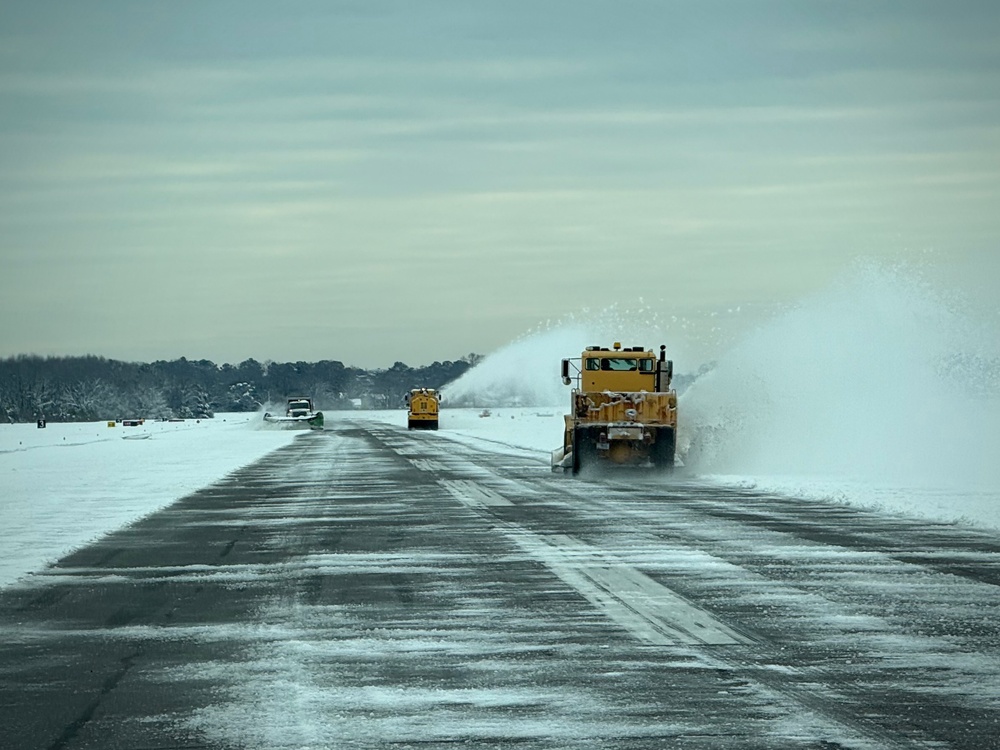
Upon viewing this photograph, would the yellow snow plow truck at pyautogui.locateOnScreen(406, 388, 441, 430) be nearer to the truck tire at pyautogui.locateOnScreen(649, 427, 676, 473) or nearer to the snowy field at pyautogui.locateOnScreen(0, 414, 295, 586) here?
the snowy field at pyautogui.locateOnScreen(0, 414, 295, 586)

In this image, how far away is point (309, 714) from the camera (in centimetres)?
657

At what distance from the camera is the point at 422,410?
87.9m

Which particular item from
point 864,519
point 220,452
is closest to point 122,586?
point 864,519

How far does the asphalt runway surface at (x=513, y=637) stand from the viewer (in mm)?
6344

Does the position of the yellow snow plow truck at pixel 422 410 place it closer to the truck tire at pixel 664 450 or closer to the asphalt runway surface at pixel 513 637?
the truck tire at pixel 664 450

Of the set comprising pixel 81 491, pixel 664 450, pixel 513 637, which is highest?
pixel 664 450

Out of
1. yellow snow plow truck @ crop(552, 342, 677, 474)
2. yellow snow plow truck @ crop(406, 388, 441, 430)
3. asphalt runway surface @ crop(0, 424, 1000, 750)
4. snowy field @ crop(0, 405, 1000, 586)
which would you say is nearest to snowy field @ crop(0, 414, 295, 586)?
snowy field @ crop(0, 405, 1000, 586)

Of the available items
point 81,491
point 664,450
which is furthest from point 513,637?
point 664,450

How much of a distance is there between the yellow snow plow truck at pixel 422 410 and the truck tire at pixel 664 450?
5777 cm

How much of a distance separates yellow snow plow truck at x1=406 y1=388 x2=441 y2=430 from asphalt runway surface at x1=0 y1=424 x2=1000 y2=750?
69479 mm

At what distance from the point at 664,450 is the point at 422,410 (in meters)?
59.6

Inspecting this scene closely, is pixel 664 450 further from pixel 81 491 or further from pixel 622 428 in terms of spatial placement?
pixel 81 491

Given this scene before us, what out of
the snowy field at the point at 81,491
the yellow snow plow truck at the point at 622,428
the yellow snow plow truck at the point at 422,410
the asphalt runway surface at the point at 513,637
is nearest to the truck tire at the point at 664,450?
the yellow snow plow truck at the point at 622,428

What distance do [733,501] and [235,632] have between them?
44.5ft
